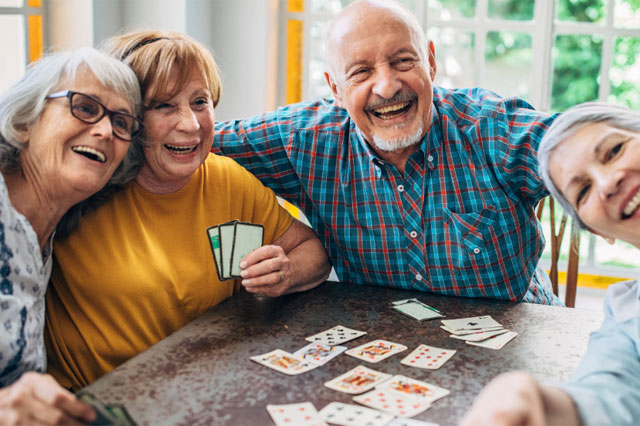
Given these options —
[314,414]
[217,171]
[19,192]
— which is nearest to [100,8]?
[217,171]

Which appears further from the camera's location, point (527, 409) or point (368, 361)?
point (368, 361)

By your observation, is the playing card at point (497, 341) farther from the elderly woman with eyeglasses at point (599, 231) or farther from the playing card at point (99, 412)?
the playing card at point (99, 412)

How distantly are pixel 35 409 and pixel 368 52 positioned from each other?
1658mm

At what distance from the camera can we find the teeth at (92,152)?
1.78 metres

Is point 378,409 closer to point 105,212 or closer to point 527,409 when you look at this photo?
point 527,409

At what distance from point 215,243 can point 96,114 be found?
0.51 meters

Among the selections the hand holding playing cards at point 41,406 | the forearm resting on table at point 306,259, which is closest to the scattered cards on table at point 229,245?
the forearm resting on table at point 306,259

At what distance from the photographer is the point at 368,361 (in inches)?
66.4

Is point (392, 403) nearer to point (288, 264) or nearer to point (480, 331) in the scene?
point (480, 331)

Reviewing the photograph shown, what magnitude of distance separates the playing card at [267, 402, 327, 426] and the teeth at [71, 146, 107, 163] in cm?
86

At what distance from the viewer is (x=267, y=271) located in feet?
6.86

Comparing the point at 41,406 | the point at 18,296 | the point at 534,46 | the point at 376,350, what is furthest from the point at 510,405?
the point at 534,46

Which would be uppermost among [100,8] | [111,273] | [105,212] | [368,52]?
[100,8]

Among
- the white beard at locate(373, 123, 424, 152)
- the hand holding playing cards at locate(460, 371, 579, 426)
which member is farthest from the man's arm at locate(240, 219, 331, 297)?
the hand holding playing cards at locate(460, 371, 579, 426)
